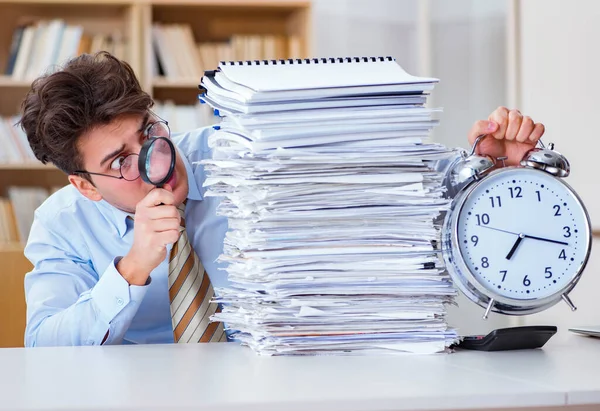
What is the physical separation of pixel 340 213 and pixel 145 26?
315cm

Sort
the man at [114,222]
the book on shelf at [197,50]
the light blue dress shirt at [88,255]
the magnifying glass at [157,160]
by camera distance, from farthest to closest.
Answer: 1. the book on shelf at [197,50]
2. the light blue dress shirt at [88,255]
3. the man at [114,222]
4. the magnifying glass at [157,160]

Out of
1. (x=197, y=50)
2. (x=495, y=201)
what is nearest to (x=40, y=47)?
(x=197, y=50)

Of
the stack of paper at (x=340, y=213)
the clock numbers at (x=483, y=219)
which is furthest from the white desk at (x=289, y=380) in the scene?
the clock numbers at (x=483, y=219)

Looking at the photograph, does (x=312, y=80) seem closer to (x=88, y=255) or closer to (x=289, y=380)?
(x=289, y=380)

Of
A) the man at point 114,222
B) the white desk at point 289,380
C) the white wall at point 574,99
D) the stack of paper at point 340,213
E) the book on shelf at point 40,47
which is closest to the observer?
the white desk at point 289,380

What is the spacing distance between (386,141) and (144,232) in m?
0.48

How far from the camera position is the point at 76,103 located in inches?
64.2

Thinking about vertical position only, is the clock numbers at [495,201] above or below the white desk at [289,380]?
above

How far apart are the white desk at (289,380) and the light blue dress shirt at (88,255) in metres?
0.40

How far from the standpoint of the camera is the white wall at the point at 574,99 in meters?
2.16

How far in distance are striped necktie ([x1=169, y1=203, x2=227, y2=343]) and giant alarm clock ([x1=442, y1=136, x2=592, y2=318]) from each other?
52 cm

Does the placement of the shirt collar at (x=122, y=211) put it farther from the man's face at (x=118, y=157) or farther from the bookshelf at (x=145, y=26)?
the bookshelf at (x=145, y=26)

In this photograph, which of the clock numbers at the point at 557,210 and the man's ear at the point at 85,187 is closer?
the clock numbers at the point at 557,210

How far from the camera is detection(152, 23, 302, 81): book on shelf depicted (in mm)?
4105
